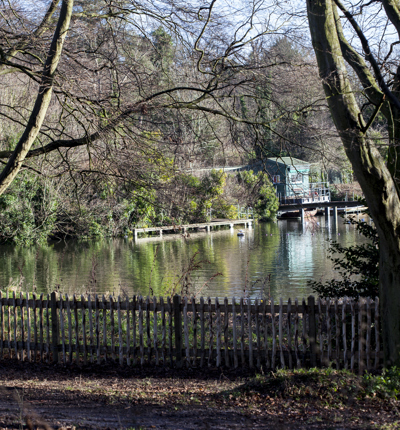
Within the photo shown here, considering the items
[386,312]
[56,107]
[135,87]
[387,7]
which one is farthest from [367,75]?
[56,107]

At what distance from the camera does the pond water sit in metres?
16.8

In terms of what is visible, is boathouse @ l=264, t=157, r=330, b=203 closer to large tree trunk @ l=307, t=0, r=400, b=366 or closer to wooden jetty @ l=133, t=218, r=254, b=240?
large tree trunk @ l=307, t=0, r=400, b=366

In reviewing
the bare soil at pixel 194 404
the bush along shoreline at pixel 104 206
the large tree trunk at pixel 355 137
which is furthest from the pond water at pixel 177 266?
the bare soil at pixel 194 404

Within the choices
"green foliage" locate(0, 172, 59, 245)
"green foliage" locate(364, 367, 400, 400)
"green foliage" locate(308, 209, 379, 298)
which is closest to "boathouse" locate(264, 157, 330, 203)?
"green foliage" locate(308, 209, 379, 298)

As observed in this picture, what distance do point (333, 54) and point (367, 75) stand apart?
1006mm

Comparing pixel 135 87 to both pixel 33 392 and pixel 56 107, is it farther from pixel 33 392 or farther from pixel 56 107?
pixel 56 107

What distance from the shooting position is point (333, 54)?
20.3ft

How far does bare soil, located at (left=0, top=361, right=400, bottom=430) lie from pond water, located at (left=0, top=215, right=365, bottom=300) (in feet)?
10.3

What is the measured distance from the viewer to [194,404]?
5.84 m

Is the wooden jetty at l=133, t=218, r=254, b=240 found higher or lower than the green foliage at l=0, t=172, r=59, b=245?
lower

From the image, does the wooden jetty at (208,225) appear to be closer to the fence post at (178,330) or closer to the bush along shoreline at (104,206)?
the bush along shoreline at (104,206)

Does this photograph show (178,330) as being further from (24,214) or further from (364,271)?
(24,214)

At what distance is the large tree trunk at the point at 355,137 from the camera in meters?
6.05

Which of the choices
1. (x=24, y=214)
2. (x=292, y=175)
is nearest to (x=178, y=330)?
(x=292, y=175)
